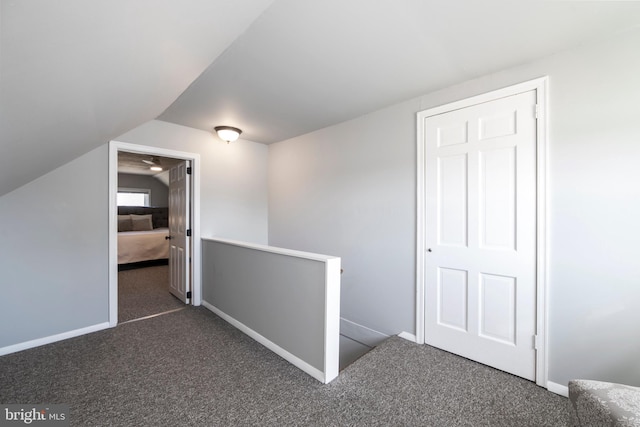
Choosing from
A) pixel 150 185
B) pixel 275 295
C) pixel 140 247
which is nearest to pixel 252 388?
pixel 275 295

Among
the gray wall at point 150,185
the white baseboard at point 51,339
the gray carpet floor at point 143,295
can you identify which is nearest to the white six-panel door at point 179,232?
the gray carpet floor at point 143,295

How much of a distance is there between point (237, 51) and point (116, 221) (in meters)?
2.23

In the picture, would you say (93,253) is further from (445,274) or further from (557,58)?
(557,58)

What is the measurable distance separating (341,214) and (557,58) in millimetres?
2197

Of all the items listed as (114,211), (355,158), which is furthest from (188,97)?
(355,158)

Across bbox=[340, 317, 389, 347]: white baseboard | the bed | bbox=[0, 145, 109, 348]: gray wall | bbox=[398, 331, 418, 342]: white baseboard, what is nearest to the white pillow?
the bed

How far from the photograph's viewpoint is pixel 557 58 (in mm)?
1792

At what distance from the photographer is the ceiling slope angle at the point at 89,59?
0.77 m

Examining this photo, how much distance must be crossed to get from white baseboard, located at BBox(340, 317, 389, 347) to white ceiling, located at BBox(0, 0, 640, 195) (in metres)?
2.38

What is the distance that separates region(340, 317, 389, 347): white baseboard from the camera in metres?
2.75

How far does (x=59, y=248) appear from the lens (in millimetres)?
2510

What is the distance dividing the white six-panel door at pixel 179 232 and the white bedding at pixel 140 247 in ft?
7.26

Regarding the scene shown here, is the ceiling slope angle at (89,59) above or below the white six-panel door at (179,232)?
above

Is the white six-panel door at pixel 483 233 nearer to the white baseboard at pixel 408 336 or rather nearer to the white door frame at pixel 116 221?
the white baseboard at pixel 408 336
